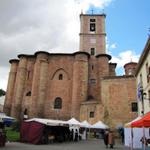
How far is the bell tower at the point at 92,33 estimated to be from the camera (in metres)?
48.9

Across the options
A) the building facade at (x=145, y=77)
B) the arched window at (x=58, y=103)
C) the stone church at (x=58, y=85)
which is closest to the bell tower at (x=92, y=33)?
the stone church at (x=58, y=85)

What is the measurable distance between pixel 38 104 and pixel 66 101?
195 inches

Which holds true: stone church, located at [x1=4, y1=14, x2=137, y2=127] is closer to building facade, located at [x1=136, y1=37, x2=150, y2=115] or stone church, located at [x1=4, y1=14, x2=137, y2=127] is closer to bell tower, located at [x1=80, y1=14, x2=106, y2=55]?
bell tower, located at [x1=80, y1=14, x2=106, y2=55]

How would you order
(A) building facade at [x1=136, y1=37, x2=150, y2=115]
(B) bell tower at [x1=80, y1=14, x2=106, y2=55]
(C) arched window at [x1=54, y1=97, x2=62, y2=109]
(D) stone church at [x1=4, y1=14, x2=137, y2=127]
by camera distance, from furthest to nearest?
(B) bell tower at [x1=80, y1=14, x2=106, y2=55], (C) arched window at [x1=54, y1=97, x2=62, y2=109], (D) stone church at [x1=4, y1=14, x2=137, y2=127], (A) building facade at [x1=136, y1=37, x2=150, y2=115]

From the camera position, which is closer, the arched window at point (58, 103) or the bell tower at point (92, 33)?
the arched window at point (58, 103)

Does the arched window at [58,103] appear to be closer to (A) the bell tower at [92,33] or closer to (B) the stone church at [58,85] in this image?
(B) the stone church at [58,85]

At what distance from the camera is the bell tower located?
48906 mm

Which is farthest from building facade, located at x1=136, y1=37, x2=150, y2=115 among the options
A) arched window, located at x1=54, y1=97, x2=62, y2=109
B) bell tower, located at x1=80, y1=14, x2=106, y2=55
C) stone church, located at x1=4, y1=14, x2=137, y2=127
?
bell tower, located at x1=80, y1=14, x2=106, y2=55

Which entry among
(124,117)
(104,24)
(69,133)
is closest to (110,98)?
(124,117)

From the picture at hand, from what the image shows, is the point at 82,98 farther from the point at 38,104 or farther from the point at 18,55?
the point at 18,55

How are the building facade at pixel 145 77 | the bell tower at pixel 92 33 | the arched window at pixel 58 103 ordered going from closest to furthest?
the building facade at pixel 145 77
the arched window at pixel 58 103
the bell tower at pixel 92 33

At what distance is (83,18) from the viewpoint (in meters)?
53.6

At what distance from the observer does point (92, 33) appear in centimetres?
5112

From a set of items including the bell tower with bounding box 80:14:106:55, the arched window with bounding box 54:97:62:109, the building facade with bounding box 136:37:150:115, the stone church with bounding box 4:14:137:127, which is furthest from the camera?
the bell tower with bounding box 80:14:106:55
